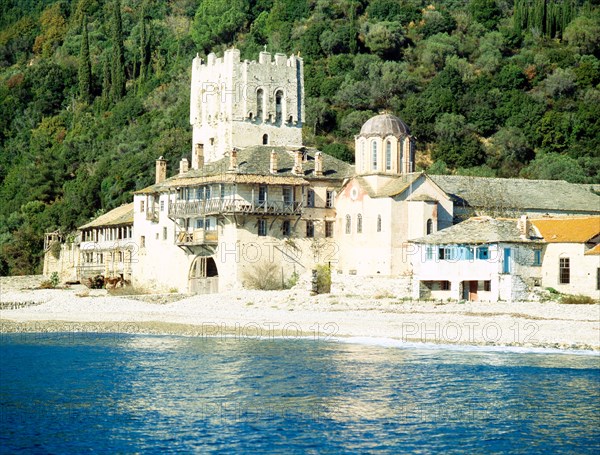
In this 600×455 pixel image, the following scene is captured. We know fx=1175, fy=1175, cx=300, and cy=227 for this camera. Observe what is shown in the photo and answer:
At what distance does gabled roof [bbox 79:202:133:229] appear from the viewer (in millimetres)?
75312

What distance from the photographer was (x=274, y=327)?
1998 inches

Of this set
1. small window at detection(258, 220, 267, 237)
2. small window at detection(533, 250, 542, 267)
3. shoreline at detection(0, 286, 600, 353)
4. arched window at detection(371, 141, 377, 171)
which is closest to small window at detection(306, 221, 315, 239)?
small window at detection(258, 220, 267, 237)

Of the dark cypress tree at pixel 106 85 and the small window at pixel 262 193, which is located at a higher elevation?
the dark cypress tree at pixel 106 85

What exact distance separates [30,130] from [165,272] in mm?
68224

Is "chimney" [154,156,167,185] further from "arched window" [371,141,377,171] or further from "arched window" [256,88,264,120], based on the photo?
"arched window" [371,141,377,171]

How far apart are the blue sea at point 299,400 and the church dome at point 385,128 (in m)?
20.4

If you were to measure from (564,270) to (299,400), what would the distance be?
2255 cm

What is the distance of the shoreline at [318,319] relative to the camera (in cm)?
4369

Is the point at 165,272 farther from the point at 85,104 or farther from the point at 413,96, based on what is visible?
the point at 85,104

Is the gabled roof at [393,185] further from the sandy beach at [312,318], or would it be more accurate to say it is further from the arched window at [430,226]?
the sandy beach at [312,318]

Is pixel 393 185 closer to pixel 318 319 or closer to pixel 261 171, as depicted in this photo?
pixel 261 171

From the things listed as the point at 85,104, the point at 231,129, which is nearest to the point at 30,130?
the point at 85,104

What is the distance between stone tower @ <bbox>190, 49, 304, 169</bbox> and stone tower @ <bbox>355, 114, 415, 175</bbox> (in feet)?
37.5

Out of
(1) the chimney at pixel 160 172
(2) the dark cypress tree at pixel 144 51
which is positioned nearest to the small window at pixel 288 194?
(1) the chimney at pixel 160 172
